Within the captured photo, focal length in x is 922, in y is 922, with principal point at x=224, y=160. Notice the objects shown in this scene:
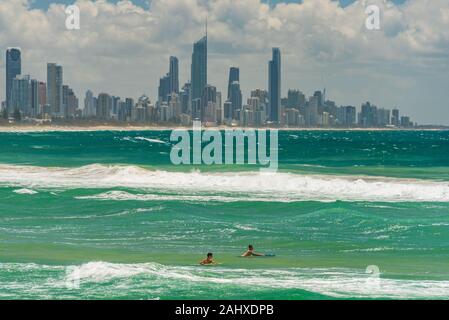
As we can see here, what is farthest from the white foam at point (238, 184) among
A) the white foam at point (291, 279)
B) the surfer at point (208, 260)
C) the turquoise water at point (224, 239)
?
the white foam at point (291, 279)

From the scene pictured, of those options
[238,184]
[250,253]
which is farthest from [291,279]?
[238,184]

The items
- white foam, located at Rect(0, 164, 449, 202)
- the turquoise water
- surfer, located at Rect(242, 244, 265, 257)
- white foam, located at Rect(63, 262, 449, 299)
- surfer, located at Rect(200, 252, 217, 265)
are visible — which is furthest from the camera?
white foam, located at Rect(0, 164, 449, 202)

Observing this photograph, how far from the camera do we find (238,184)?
49.1 meters

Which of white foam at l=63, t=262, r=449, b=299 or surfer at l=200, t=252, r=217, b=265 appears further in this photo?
surfer at l=200, t=252, r=217, b=265

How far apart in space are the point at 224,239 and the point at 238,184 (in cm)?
2269

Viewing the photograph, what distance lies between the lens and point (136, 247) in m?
24.5

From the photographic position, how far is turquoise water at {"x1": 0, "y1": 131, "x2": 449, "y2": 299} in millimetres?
18109

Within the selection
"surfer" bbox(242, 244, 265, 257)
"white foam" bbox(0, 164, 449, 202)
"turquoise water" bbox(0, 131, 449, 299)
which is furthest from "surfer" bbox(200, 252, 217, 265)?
"white foam" bbox(0, 164, 449, 202)

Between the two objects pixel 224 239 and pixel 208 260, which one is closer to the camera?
pixel 208 260

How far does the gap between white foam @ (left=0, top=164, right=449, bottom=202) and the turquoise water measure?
0.39ft

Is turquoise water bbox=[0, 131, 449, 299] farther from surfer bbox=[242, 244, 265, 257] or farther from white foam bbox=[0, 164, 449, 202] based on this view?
surfer bbox=[242, 244, 265, 257]

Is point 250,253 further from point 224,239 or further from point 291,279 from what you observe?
point 291,279
